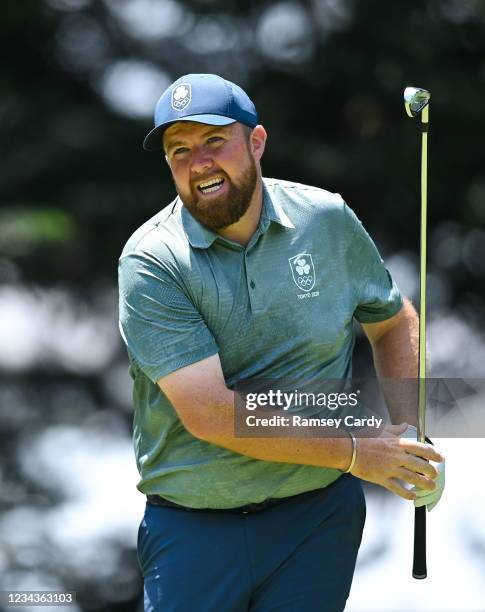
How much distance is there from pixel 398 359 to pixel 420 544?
0.56 metres

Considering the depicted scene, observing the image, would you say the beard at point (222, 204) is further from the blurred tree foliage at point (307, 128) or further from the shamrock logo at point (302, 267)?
the blurred tree foliage at point (307, 128)

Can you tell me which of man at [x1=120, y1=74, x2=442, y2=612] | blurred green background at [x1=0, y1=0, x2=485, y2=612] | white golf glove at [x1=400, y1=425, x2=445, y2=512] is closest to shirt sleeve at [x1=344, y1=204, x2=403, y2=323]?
man at [x1=120, y1=74, x2=442, y2=612]

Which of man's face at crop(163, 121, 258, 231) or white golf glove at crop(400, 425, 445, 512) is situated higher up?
man's face at crop(163, 121, 258, 231)

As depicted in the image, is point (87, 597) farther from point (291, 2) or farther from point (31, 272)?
point (291, 2)

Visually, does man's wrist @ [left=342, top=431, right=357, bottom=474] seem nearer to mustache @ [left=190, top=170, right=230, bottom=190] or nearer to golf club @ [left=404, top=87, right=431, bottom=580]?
golf club @ [left=404, top=87, right=431, bottom=580]

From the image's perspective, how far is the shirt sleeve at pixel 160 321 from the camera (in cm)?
421

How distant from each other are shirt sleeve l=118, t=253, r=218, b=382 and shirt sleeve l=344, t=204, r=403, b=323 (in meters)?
0.48

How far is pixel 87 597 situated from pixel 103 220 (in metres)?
2.25

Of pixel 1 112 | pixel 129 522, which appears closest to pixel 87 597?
pixel 129 522

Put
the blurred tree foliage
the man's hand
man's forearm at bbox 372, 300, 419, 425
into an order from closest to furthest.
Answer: the man's hand
man's forearm at bbox 372, 300, 419, 425
the blurred tree foliage

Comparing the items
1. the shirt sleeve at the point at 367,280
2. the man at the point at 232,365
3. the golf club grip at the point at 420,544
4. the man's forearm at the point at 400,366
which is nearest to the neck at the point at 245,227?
the man at the point at 232,365

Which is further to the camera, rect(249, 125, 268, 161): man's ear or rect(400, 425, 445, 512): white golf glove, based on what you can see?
rect(249, 125, 268, 161): man's ear

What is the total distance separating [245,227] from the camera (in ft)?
14.4

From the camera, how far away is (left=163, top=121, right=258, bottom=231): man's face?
4.33 meters
